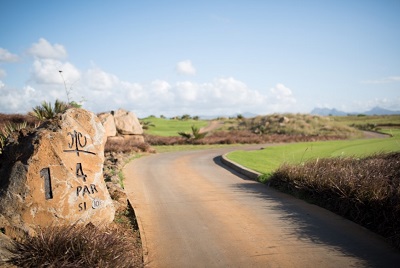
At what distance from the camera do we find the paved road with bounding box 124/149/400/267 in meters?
5.02

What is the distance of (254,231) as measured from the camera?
6.21 metres

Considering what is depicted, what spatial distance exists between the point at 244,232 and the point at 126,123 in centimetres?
1982

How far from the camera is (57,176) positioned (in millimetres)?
5566

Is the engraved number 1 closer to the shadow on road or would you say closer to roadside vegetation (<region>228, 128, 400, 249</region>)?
the shadow on road

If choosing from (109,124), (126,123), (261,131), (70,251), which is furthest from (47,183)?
(261,131)

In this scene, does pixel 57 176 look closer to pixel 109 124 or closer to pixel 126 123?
pixel 109 124

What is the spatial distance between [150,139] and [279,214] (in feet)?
72.9

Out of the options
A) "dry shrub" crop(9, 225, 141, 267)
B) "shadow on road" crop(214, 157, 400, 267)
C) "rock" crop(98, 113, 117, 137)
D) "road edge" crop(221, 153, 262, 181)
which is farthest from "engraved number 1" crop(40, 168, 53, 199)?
"rock" crop(98, 113, 117, 137)

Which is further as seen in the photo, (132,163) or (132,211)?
(132,163)

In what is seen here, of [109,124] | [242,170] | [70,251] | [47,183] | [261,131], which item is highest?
[109,124]

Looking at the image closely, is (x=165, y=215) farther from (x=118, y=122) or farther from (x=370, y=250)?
(x=118, y=122)

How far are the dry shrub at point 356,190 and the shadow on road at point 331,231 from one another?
9.1 inches

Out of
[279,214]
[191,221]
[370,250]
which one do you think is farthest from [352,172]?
[191,221]

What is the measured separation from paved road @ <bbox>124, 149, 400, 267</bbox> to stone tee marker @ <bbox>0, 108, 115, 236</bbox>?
3.99 ft
